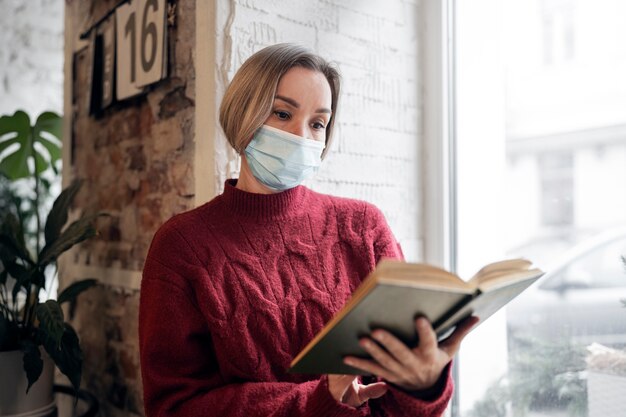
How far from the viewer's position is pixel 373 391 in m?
1.11

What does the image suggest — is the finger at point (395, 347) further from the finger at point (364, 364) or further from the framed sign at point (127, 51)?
the framed sign at point (127, 51)

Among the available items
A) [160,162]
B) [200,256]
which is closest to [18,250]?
[160,162]

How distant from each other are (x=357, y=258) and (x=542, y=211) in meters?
0.67

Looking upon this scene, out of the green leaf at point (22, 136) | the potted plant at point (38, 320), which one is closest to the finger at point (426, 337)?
the potted plant at point (38, 320)

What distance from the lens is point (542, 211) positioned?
1705 mm

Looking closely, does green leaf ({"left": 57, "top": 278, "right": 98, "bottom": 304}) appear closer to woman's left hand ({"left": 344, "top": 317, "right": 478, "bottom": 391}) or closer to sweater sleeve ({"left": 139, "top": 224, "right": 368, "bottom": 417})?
sweater sleeve ({"left": 139, "top": 224, "right": 368, "bottom": 417})

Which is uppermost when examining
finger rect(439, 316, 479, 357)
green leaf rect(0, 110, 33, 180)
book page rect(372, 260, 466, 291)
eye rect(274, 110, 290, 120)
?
green leaf rect(0, 110, 33, 180)

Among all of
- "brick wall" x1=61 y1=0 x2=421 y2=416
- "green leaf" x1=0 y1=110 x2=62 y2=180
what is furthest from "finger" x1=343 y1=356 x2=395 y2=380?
"green leaf" x1=0 y1=110 x2=62 y2=180

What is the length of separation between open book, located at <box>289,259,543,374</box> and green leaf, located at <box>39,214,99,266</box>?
1.07 meters

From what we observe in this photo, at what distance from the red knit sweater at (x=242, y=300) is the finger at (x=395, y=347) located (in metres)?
0.21

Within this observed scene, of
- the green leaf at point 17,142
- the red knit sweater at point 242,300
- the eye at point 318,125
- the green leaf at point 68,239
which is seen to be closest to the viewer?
the red knit sweater at point 242,300

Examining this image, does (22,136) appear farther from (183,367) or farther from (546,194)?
(546,194)

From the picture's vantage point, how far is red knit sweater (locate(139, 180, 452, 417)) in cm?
117

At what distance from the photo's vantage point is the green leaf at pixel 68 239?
5.77 feet
